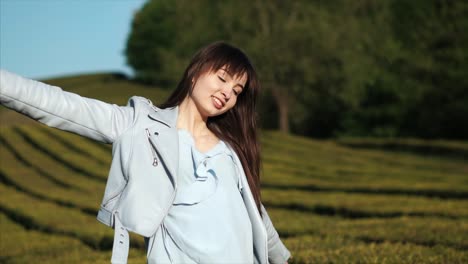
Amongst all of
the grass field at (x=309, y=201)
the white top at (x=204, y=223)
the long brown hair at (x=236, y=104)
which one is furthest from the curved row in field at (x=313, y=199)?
the white top at (x=204, y=223)

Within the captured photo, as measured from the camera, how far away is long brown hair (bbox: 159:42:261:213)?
9.44ft

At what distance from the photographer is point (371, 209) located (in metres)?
9.96

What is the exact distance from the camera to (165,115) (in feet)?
9.06

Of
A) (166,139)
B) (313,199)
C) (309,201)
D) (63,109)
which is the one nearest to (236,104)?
(166,139)

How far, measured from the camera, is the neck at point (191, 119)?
292 centimetres

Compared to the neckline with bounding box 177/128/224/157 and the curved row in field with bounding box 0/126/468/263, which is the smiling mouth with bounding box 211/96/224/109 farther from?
the curved row in field with bounding box 0/126/468/263

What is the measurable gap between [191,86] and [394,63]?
29.1m

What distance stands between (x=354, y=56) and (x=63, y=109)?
2754 centimetres

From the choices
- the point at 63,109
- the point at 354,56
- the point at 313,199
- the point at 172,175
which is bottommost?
the point at 313,199

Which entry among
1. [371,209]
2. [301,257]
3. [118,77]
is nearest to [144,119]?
[301,257]

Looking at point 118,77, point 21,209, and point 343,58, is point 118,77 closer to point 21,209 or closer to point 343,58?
point 343,58

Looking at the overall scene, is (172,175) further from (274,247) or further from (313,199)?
(313,199)

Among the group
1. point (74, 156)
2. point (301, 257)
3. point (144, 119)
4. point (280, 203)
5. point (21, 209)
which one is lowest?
point (74, 156)

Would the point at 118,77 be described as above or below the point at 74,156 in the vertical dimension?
below
